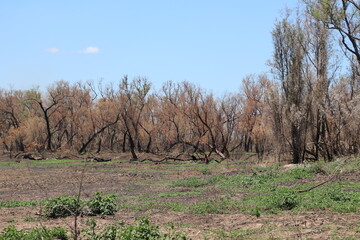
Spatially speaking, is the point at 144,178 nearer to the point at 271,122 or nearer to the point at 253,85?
the point at 271,122

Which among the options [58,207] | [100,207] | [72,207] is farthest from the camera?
[100,207]

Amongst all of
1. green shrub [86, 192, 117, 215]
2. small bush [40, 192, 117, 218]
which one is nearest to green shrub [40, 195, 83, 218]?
small bush [40, 192, 117, 218]

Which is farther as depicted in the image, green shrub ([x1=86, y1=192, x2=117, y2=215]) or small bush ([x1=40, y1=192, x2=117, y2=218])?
green shrub ([x1=86, y1=192, x2=117, y2=215])

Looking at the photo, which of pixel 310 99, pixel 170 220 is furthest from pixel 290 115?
pixel 170 220

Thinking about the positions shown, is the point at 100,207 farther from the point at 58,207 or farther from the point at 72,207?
the point at 58,207

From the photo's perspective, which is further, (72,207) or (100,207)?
(100,207)

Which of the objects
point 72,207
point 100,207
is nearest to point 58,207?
point 72,207

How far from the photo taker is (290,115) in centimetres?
2781

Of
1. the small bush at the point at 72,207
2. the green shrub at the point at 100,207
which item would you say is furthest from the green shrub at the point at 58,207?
the green shrub at the point at 100,207

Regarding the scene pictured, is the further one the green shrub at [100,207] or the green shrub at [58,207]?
the green shrub at [100,207]

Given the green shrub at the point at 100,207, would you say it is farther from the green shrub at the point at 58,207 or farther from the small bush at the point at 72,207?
the green shrub at the point at 58,207

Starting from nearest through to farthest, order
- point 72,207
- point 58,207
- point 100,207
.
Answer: point 72,207 < point 58,207 < point 100,207

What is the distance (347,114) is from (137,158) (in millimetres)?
21935

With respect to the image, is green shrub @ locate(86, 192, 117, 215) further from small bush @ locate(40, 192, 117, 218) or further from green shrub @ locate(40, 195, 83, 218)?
green shrub @ locate(40, 195, 83, 218)
